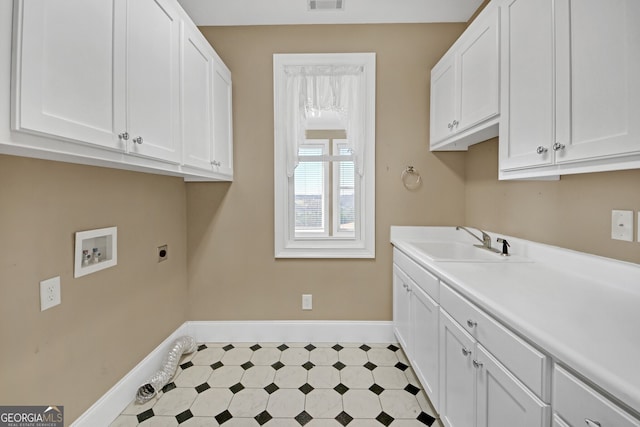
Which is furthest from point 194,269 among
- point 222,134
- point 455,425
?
point 455,425

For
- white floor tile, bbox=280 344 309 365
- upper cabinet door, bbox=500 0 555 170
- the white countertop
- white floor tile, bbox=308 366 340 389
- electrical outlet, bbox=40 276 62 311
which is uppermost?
upper cabinet door, bbox=500 0 555 170

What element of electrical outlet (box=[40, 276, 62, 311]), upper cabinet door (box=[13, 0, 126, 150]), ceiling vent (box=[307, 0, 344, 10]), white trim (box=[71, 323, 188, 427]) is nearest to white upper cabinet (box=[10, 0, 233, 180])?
upper cabinet door (box=[13, 0, 126, 150])

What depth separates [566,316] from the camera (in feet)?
2.71

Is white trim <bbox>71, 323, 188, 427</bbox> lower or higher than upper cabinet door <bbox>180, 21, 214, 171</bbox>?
lower

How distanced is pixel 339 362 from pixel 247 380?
672mm

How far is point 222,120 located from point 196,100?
393mm

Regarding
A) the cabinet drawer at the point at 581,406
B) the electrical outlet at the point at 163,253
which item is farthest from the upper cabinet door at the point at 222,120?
the cabinet drawer at the point at 581,406

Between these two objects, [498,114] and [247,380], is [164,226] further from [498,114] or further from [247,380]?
[498,114]

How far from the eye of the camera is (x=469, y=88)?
1.64 metres

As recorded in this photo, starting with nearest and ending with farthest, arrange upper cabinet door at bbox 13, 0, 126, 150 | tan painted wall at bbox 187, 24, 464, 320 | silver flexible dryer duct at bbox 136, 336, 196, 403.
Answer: upper cabinet door at bbox 13, 0, 126, 150 → silver flexible dryer duct at bbox 136, 336, 196, 403 → tan painted wall at bbox 187, 24, 464, 320

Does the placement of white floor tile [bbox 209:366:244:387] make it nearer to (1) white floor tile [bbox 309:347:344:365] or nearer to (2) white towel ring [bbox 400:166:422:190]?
(1) white floor tile [bbox 309:347:344:365]

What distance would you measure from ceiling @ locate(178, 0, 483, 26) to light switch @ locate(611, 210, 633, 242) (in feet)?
6.06

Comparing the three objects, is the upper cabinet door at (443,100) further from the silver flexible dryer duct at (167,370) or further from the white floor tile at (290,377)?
the silver flexible dryer duct at (167,370)

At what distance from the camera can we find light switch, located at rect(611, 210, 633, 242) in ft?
3.55
